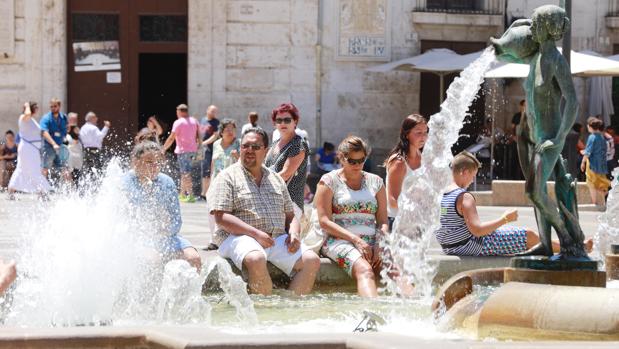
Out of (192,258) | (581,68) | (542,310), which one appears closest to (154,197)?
(192,258)

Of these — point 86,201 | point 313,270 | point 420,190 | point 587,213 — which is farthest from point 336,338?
point 587,213

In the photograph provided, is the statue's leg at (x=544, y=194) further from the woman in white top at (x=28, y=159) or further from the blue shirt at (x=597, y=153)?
the woman in white top at (x=28, y=159)

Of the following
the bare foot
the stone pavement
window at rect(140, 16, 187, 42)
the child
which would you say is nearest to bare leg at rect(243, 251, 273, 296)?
the stone pavement

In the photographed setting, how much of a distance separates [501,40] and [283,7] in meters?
17.5

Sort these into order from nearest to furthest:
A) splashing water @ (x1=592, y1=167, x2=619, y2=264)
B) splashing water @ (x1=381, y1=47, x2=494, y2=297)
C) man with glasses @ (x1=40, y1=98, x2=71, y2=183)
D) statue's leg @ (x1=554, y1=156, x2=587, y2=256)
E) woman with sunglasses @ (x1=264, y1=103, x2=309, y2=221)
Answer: statue's leg @ (x1=554, y1=156, x2=587, y2=256) → splashing water @ (x1=381, y1=47, x2=494, y2=297) → woman with sunglasses @ (x1=264, y1=103, x2=309, y2=221) → splashing water @ (x1=592, y1=167, x2=619, y2=264) → man with glasses @ (x1=40, y1=98, x2=71, y2=183)

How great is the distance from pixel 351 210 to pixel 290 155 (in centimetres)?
120

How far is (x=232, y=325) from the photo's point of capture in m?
8.02

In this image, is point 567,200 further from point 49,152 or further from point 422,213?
point 49,152

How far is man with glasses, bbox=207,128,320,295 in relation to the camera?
A: 9.40 m

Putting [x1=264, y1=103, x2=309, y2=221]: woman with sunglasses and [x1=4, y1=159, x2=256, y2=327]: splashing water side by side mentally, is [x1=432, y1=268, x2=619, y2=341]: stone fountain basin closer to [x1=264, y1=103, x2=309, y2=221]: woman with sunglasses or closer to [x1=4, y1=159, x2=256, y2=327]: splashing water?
[x1=4, y1=159, x2=256, y2=327]: splashing water

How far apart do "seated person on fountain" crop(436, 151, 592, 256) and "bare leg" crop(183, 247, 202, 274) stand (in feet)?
5.85

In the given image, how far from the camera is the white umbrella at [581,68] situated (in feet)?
70.9

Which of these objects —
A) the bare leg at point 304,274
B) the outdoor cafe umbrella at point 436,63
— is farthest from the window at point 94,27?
the bare leg at point 304,274

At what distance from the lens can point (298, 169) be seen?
11.1 m
